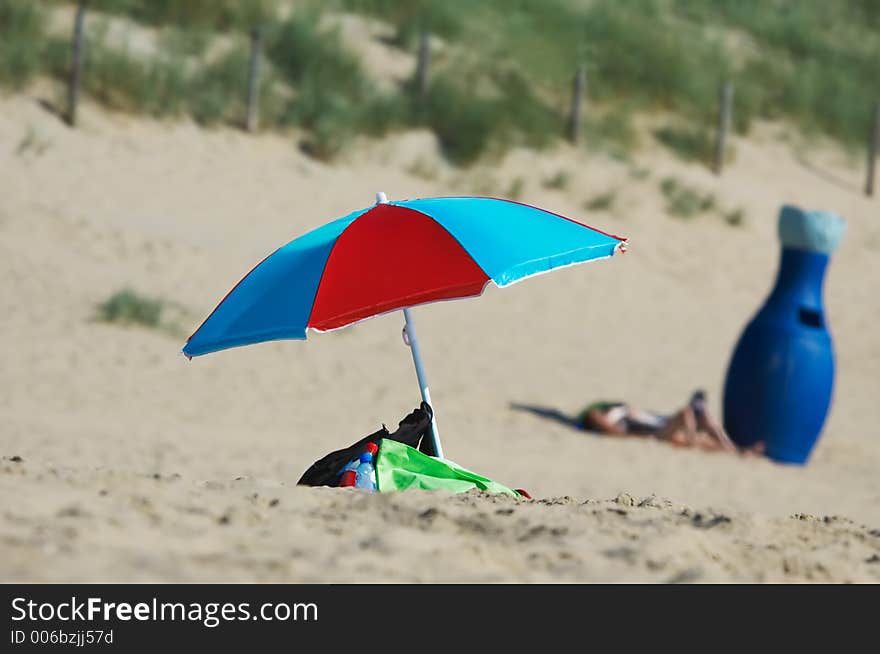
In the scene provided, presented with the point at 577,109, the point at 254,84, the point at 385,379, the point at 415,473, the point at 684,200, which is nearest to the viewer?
the point at 415,473

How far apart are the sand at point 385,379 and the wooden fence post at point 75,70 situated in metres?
0.21

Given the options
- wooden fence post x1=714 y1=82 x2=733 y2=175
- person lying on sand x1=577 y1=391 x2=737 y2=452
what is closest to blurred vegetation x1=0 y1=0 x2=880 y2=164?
wooden fence post x1=714 y1=82 x2=733 y2=175

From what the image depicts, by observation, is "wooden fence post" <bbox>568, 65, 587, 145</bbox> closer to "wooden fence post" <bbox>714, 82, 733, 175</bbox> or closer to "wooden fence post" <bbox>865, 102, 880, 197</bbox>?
"wooden fence post" <bbox>714, 82, 733, 175</bbox>

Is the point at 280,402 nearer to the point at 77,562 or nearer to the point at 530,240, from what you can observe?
the point at 530,240

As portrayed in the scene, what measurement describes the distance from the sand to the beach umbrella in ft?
1.78

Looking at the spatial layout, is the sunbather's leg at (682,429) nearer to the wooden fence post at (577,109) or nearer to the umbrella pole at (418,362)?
the umbrella pole at (418,362)

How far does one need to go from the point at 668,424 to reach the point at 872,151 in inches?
454

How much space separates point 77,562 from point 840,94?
20.8 m

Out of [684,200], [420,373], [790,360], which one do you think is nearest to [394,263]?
[420,373]

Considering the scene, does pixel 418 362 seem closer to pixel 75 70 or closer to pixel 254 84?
pixel 75 70

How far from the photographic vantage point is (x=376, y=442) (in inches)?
191

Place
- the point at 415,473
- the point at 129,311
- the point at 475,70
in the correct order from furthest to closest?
1. the point at 475,70
2. the point at 129,311
3. the point at 415,473

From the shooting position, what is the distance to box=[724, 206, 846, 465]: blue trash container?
975 cm
